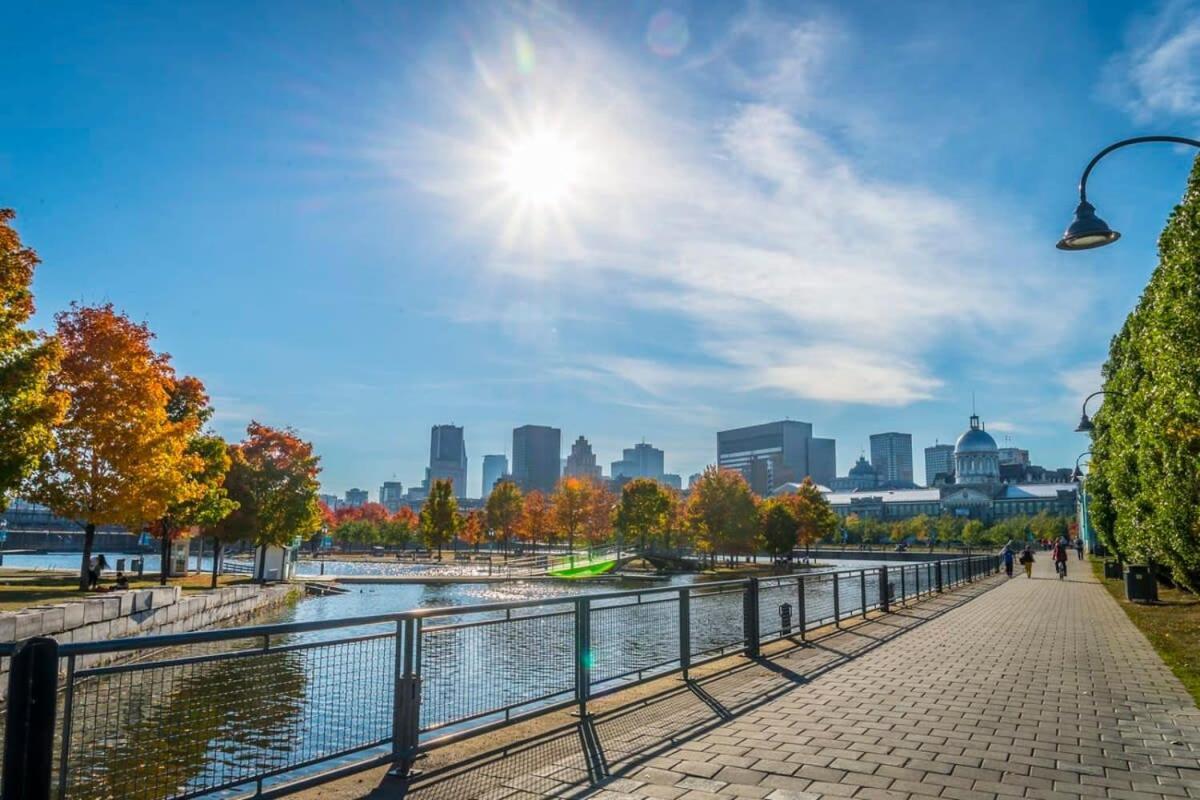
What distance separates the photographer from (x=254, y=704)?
5.86 m

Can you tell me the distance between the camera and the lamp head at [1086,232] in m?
11.5

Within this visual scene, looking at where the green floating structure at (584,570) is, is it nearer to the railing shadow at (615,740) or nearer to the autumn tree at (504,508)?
the autumn tree at (504,508)

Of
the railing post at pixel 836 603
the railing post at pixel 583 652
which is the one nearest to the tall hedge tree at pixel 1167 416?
the railing post at pixel 836 603

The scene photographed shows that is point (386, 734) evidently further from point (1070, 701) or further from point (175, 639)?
point (1070, 701)

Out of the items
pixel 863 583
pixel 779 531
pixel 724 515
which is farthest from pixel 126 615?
pixel 779 531

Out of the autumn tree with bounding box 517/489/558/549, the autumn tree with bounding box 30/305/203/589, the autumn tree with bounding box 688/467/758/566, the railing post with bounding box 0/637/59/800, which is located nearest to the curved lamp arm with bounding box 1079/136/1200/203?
the railing post with bounding box 0/637/59/800

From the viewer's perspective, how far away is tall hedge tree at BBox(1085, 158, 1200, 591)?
12.9 meters

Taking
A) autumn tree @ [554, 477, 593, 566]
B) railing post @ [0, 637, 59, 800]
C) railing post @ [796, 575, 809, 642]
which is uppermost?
autumn tree @ [554, 477, 593, 566]

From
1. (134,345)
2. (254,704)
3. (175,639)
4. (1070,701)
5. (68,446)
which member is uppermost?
(134,345)

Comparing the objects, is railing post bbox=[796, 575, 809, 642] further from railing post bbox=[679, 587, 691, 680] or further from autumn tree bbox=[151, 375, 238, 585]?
autumn tree bbox=[151, 375, 238, 585]

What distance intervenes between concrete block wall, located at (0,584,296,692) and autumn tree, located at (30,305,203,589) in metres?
3.34

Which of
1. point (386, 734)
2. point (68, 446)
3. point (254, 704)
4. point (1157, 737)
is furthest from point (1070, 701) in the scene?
point (68, 446)

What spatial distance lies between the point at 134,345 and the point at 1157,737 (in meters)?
27.9

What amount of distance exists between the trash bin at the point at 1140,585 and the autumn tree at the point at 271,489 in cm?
3502
